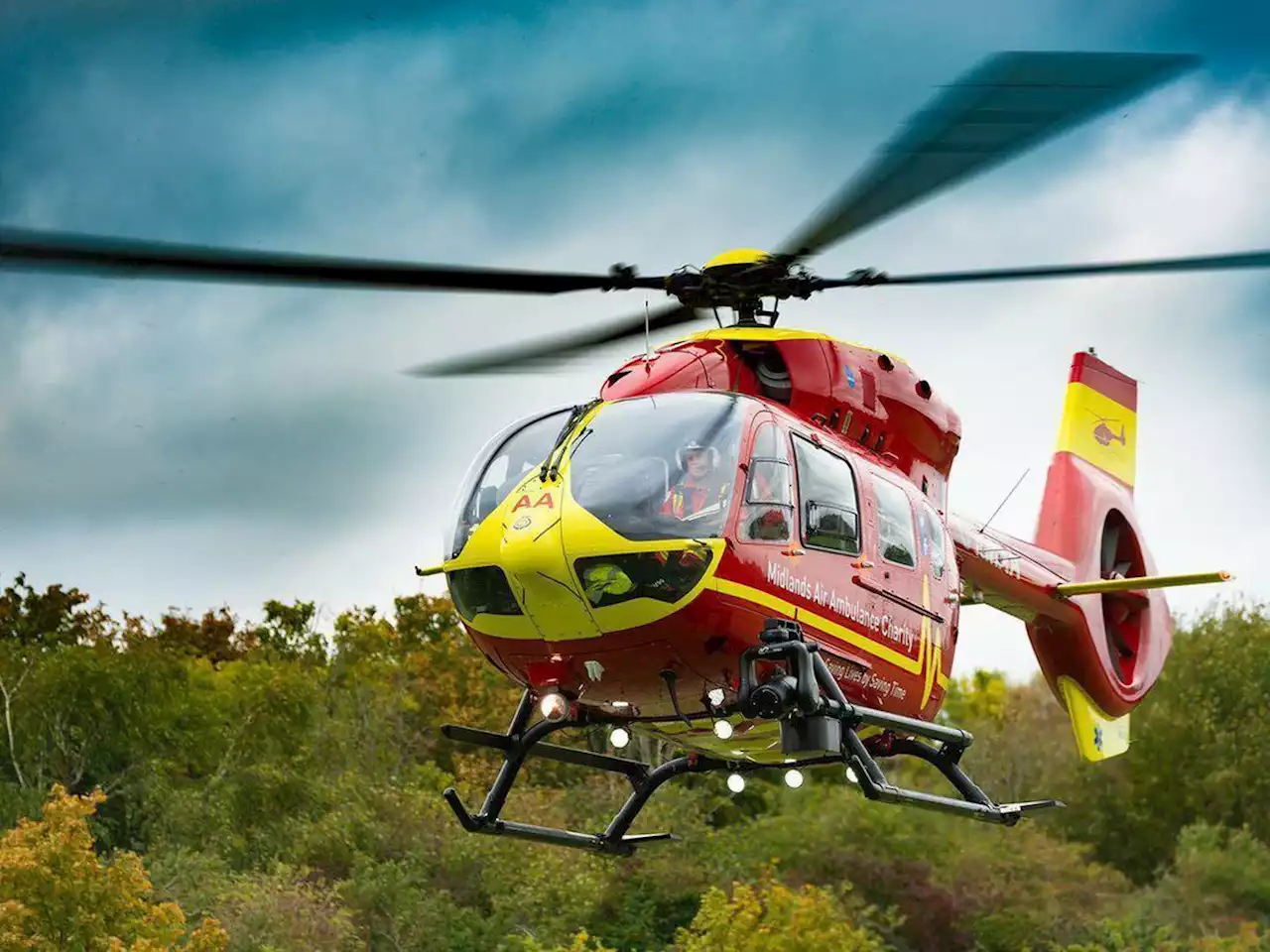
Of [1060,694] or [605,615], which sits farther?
[1060,694]

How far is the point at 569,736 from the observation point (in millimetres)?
41938

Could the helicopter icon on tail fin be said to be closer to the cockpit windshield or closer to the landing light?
the cockpit windshield

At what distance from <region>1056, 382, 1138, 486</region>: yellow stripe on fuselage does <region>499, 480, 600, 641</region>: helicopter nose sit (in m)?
9.40

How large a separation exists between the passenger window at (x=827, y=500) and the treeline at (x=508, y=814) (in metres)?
25.1

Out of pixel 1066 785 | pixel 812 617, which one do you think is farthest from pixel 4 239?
pixel 1066 785

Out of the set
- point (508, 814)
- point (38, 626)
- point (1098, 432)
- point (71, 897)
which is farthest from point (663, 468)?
point (38, 626)

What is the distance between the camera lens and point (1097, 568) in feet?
62.1

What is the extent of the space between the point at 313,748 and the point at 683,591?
39.5m

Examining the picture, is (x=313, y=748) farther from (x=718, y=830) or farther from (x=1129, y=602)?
(x=1129, y=602)

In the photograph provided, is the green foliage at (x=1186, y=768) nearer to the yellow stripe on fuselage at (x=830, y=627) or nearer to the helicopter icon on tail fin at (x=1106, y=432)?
the helicopter icon on tail fin at (x=1106, y=432)

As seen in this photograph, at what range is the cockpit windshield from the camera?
40.4ft

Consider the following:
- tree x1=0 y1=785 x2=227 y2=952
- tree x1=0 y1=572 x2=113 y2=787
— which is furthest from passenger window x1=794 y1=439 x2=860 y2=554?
tree x1=0 y1=572 x2=113 y2=787

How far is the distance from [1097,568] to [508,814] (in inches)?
1047

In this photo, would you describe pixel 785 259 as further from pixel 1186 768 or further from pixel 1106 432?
pixel 1186 768
